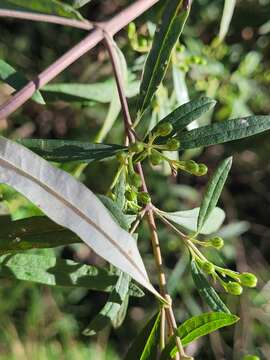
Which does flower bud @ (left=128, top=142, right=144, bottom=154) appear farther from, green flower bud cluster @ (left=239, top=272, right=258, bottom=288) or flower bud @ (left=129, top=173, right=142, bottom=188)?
green flower bud cluster @ (left=239, top=272, right=258, bottom=288)

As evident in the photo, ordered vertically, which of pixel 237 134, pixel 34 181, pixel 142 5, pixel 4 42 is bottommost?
pixel 34 181

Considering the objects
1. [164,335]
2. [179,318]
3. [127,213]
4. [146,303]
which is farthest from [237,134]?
[146,303]

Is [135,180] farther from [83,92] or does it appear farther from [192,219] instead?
[83,92]

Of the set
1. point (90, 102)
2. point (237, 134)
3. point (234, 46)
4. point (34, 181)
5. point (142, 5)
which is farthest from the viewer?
point (234, 46)

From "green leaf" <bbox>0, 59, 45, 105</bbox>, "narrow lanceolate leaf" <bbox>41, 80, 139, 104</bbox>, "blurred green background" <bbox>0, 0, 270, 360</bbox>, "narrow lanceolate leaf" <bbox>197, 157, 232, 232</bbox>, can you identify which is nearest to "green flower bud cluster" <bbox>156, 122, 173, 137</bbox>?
"narrow lanceolate leaf" <bbox>197, 157, 232, 232</bbox>

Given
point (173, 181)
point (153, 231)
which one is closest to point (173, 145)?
point (153, 231)

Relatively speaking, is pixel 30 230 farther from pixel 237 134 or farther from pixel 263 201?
pixel 263 201

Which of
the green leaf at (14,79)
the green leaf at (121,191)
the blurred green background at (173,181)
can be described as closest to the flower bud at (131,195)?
the green leaf at (121,191)
